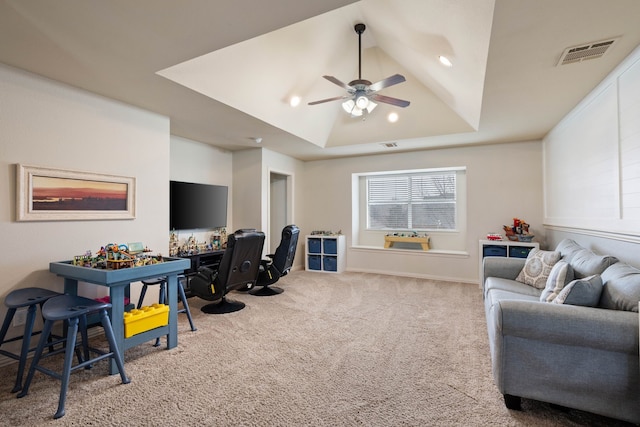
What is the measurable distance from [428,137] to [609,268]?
3153 mm

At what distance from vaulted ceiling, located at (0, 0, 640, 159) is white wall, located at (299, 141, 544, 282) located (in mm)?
353

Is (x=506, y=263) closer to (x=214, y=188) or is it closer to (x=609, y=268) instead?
(x=609, y=268)

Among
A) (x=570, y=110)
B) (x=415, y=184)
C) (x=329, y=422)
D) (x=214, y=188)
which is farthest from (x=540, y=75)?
(x=214, y=188)

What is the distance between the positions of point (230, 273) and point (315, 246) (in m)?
2.91

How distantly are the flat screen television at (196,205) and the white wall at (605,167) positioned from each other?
486cm

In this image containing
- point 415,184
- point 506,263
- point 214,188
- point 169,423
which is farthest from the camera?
point 415,184

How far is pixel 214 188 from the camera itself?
5117 millimetres

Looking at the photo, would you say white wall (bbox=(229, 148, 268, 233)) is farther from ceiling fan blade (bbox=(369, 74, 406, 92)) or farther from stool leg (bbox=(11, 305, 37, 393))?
stool leg (bbox=(11, 305, 37, 393))

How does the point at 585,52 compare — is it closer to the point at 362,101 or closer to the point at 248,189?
the point at 362,101

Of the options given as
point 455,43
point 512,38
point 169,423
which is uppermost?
point 455,43

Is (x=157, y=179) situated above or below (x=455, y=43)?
below

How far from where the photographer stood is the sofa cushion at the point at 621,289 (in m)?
1.71

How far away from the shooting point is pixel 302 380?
7.40ft

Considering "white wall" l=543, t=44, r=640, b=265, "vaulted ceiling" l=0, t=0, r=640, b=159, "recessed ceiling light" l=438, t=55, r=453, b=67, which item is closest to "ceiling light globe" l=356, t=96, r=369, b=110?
"vaulted ceiling" l=0, t=0, r=640, b=159
